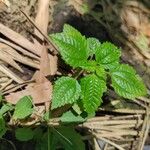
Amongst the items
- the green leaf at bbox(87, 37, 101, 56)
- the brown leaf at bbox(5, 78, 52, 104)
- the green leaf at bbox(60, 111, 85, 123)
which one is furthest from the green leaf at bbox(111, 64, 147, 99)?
the brown leaf at bbox(5, 78, 52, 104)

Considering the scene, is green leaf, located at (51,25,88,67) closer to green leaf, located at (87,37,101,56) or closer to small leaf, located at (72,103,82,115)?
green leaf, located at (87,37,101,56)

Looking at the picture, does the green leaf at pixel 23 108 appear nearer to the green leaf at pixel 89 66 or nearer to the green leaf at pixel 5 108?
the green leaf at pixel 5 108

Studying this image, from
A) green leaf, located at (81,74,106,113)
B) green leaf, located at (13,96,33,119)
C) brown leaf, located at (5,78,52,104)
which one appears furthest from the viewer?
brown leaf, located at (5,78,52,104)

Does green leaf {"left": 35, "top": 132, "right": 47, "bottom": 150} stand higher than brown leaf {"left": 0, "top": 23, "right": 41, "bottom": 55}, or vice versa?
brown leaf {"left": 0, "top": 23, "right": 41, "bottom": 55}

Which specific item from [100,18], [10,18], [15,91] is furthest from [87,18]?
[15,91]

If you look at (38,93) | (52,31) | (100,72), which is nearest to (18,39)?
(52,31)

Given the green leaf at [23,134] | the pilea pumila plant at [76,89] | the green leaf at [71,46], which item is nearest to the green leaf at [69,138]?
the pilea pumila plant at [76,89]
